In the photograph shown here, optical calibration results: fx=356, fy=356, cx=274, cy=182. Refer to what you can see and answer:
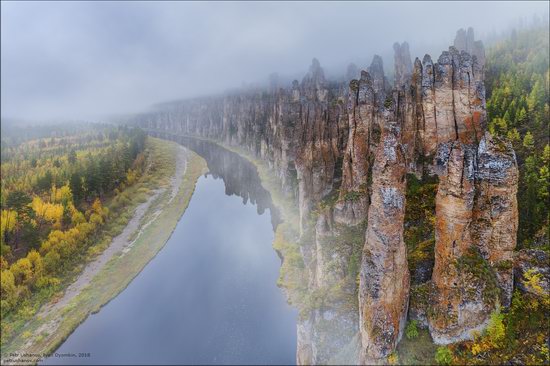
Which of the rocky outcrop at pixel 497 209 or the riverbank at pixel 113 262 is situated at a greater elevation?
the rocky outcrop at pixel 497 209

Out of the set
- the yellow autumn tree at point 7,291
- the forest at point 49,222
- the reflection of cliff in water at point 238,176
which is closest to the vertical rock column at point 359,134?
the reflection of cliff in water at point 238,176

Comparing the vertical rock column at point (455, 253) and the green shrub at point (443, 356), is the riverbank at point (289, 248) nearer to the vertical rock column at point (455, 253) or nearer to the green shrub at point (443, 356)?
the green shrub at point (443, 356)

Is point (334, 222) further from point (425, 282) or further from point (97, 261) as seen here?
point (97, 261)

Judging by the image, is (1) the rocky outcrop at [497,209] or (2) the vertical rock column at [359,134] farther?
(2) the vertical rock column at [359,134]

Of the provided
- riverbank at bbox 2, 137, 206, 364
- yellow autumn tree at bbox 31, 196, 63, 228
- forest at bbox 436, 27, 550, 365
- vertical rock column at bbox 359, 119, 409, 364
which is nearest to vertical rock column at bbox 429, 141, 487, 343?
forest at bbox 436, 27, 550, 365

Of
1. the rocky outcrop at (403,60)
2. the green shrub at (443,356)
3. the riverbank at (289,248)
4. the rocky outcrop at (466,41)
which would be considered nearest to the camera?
the green shrub at (443,356)

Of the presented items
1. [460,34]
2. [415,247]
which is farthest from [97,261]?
[460,34]

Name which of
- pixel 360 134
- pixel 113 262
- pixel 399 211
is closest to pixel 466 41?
pixel 360 134

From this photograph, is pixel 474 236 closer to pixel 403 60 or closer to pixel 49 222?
pixel 403 60

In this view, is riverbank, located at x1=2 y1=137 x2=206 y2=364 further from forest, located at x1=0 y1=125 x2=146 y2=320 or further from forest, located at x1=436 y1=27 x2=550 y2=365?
forest, located at x1=436 y1=27 x2=550 y2=365
